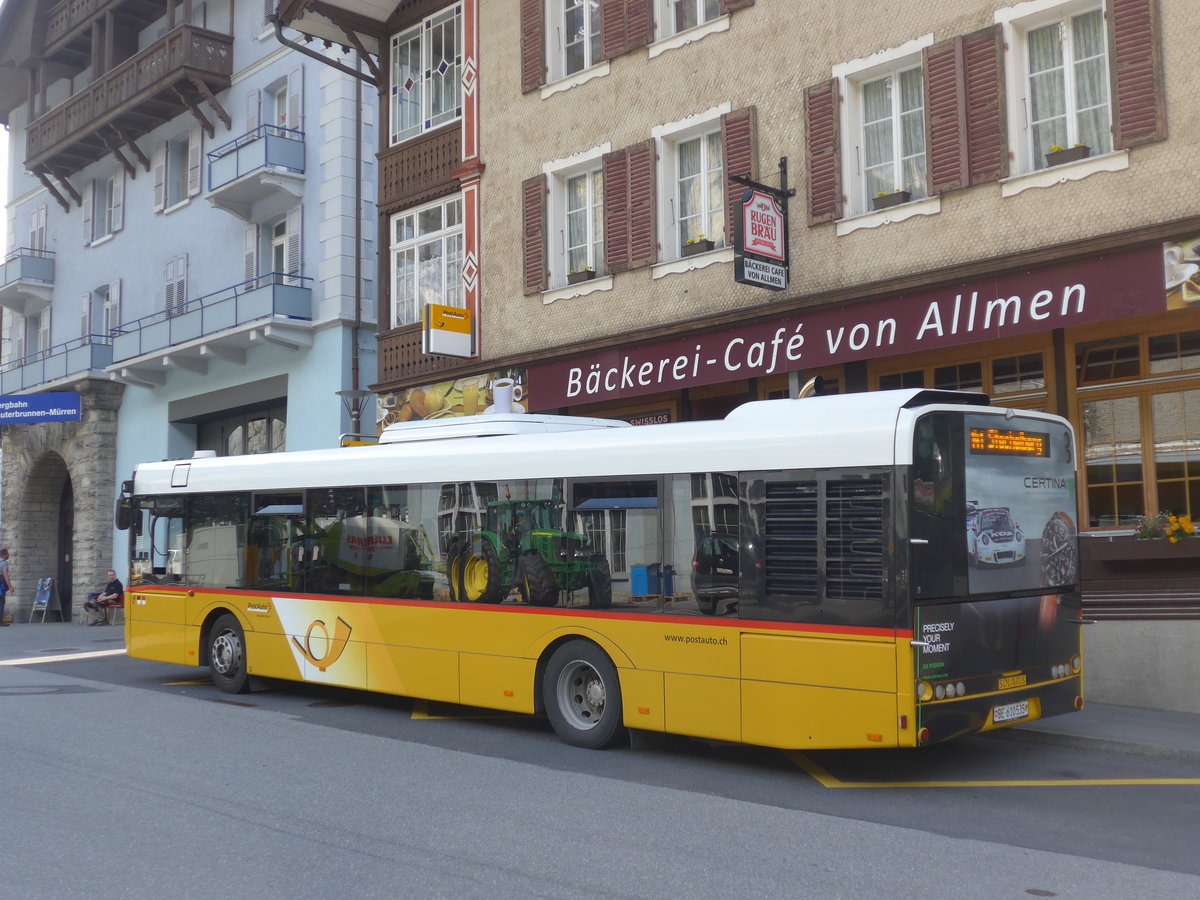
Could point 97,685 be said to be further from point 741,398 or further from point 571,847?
point 571,847

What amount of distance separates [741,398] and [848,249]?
9.20 ft

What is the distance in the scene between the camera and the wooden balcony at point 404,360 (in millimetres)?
19422

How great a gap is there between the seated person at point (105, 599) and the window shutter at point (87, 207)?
9.71 metres

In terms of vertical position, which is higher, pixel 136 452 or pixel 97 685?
pixel 136 452

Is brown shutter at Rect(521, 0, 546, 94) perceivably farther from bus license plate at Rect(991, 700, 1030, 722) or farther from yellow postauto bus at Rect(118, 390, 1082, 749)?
bus license plate at Rect(991, 700, 1030, 722)

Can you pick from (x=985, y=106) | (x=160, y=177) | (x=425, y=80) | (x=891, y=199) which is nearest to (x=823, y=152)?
(x=891, y=199)

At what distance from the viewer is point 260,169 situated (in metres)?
23.4

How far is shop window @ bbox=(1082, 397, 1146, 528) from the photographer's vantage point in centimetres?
1203

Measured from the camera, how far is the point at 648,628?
927cm

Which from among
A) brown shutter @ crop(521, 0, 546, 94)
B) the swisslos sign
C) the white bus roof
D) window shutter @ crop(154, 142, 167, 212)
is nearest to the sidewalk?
the white bus roof

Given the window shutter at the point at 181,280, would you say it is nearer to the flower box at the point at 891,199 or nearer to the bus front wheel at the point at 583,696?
the flower box at the point at 891,199

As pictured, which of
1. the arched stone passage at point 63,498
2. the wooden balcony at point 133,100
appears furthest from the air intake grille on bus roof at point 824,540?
the arched stone passage at point 63,498

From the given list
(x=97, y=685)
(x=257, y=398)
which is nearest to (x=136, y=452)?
(x=257, y=398)

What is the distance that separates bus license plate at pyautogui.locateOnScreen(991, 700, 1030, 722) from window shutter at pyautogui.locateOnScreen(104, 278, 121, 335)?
26.9 meters
